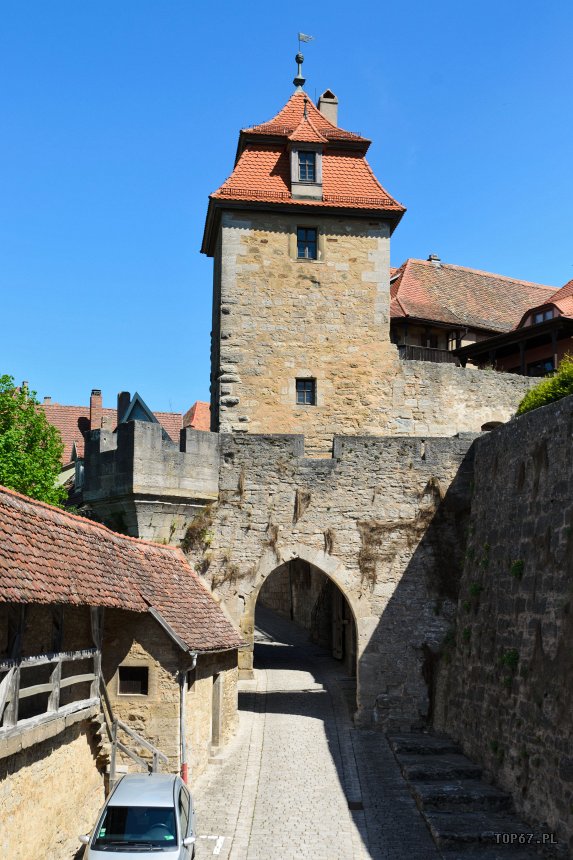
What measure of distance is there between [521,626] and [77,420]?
34280 mm

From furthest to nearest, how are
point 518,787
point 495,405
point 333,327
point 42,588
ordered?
point 495,405 → point 333,327 → point 518,787 → point 42,588

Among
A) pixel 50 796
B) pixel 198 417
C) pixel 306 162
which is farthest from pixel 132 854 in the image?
pixel 198 417

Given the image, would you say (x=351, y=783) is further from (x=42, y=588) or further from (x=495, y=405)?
(x=495, y=405)

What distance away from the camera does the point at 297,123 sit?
24219mm

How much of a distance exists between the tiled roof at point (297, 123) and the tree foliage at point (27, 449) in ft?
37.8

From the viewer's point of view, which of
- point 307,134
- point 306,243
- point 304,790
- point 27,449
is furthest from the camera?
point 27,449

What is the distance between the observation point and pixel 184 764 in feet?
43.6

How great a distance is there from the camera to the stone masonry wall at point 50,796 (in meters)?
9.17

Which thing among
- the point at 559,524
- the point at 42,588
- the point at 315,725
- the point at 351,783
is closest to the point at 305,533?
the point at 315,725

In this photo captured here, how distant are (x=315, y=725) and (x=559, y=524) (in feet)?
24.3

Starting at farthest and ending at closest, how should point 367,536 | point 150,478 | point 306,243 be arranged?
point 306,243
point 367,536
point 150,478

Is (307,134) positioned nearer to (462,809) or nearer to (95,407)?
(462,809)

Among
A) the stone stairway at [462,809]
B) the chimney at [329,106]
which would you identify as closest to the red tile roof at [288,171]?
the chimney at [329,106]

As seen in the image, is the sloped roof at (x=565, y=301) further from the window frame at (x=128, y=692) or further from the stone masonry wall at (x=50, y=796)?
the stone masonry wall at (x=50, y=796)
